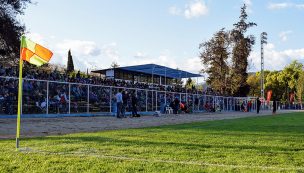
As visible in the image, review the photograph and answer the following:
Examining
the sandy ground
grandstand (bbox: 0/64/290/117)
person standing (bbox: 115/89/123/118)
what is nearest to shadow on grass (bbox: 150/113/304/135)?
the sandy ground

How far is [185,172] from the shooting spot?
21.1 feet

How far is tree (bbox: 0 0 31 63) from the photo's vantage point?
31734 mm

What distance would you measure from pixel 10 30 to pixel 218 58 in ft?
148

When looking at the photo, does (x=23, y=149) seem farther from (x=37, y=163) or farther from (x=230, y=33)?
(x=230, y=33)

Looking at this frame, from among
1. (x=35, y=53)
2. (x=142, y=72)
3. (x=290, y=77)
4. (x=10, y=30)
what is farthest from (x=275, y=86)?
(x=35, y=53)

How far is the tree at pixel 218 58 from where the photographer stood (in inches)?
2781

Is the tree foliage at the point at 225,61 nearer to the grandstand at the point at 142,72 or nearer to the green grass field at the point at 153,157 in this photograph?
the grandstand at the point at 142,72

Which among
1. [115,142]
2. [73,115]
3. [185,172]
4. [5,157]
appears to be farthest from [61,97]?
[185,172]

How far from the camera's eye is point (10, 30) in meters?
31.9

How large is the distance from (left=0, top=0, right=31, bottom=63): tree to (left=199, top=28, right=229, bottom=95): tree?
42.4 meters

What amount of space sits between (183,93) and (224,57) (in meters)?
30.7

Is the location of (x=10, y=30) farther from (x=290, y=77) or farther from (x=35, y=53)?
(x=290, y=77)

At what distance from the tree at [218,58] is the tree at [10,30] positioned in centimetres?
4239

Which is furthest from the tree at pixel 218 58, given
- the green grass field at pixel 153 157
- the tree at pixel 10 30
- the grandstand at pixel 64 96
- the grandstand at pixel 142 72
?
the green grass field at pixel 153 157
